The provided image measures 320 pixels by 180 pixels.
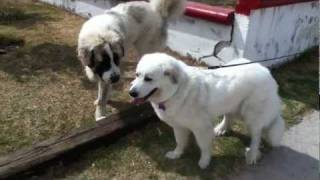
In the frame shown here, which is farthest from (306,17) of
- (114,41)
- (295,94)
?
(114,41)

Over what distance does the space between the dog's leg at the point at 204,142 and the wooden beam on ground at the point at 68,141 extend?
36.8 inches

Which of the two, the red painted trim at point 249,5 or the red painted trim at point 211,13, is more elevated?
the red painted trim at point 249,5

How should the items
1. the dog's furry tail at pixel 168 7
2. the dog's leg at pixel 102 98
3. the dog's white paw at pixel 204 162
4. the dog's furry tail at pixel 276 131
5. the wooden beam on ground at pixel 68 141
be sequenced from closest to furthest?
the wooden beam on ground at pixel 68 141
the dog's white paw at pixel 204 162
the dog's furry tail at pixel 276 131
the dog's leg at pixel 102 98
the dog's furry tail at pixel 168 7

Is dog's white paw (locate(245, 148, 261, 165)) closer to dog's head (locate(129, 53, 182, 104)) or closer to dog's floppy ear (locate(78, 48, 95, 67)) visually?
dog's head (locate(129, 53, 182, 104))

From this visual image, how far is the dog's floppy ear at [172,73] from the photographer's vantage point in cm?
375

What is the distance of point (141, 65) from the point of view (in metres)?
3.77

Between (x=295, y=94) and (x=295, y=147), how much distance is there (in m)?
1.41

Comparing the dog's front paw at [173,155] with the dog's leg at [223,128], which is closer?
the dog's front paw at [173,155]

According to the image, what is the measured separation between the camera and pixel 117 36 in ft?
16.0

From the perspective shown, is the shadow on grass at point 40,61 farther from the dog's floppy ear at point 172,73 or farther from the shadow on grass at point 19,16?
the dog's floppy ear at point 172,73

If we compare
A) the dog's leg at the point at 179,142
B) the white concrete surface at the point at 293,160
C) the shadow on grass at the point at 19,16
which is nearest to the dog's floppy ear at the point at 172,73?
the dog's leg at the point at 179,142

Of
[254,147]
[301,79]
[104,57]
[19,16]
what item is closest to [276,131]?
[254,147]

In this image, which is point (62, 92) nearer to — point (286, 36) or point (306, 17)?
point (286, 36)

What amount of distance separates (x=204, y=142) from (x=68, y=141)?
1.25m
